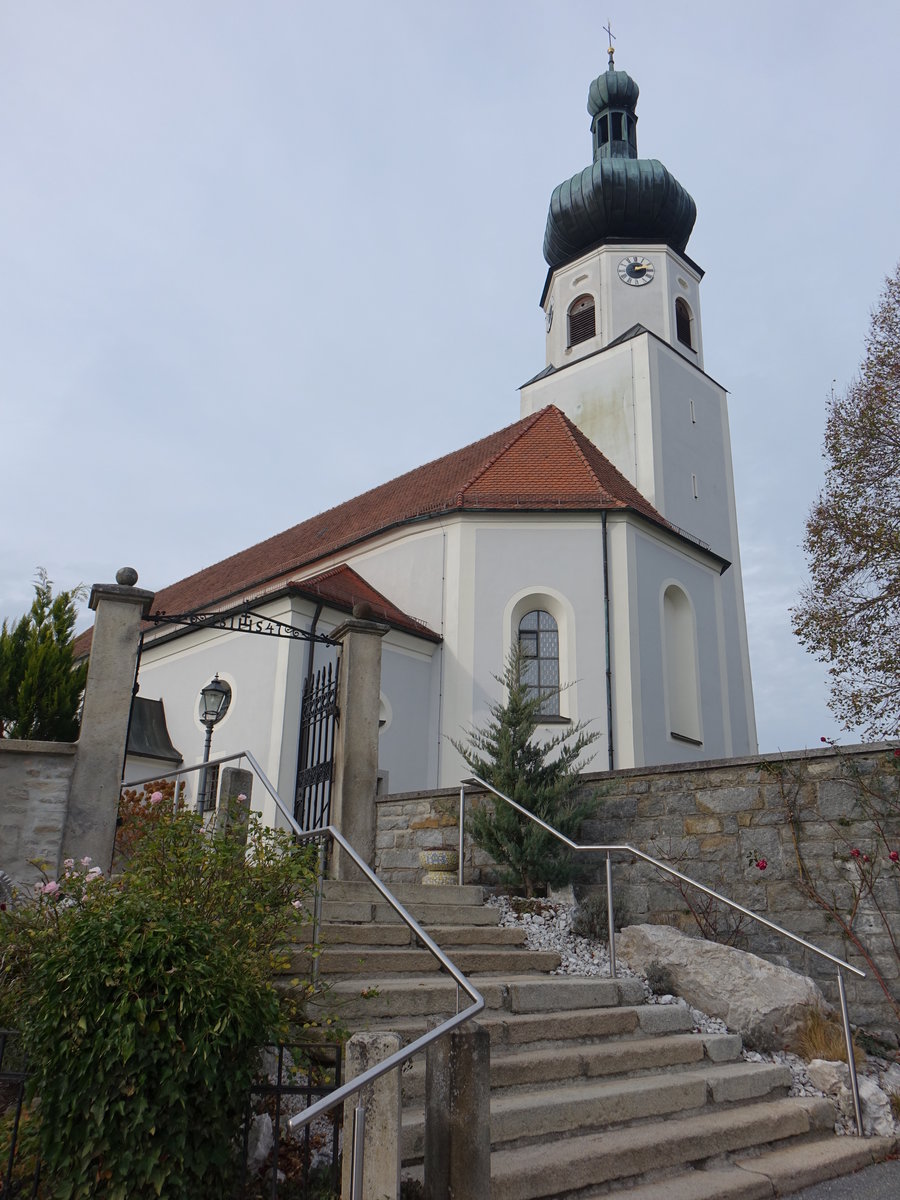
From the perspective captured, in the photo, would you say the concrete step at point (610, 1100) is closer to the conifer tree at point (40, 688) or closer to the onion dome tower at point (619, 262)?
the conifer tree at point (40, 688)

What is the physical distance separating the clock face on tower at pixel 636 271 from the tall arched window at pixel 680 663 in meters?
9.46

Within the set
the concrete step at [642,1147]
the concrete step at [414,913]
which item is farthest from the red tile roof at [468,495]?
the concrete step at [642,1147]

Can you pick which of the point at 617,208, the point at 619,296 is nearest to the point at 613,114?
the point at 617,208

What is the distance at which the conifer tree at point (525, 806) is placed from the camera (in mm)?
8312

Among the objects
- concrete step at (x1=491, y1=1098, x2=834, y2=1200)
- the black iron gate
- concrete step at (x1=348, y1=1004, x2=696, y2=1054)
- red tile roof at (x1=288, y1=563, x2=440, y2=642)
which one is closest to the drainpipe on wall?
red tile roof at (x1=288, y1=563, x2=440, y2=642)

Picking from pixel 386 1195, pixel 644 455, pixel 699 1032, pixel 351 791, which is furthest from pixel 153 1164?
pixel 644 455

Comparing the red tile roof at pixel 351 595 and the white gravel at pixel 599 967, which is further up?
the red tile roof at pixel 351 595

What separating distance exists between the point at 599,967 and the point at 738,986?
1.02 meters

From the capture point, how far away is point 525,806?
862cm

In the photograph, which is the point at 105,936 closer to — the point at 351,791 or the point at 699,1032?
the point at 699,1032

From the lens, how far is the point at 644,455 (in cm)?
2038

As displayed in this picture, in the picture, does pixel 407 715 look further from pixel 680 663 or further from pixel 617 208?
pixel 617 208

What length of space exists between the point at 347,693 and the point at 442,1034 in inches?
214

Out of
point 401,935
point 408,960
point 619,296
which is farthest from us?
point 619,296
